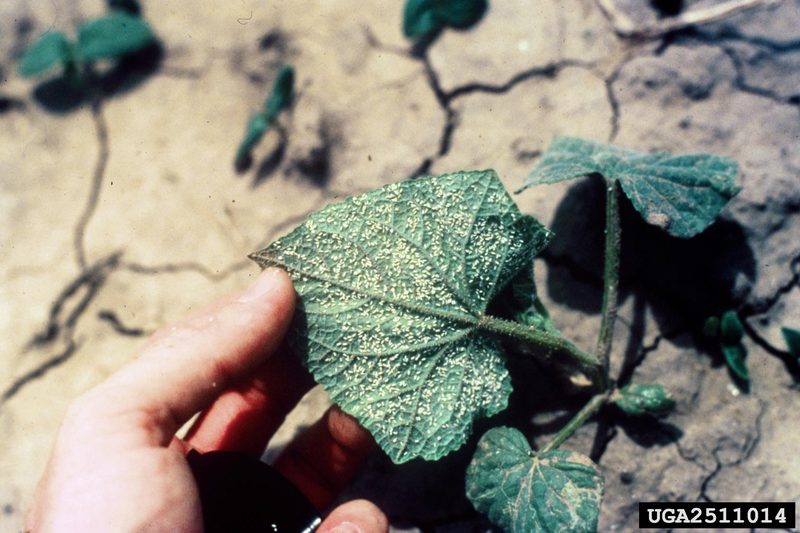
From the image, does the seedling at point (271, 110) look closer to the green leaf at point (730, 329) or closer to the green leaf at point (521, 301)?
the green leaf at point (521, 301)

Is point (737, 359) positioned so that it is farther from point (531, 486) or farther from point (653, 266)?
point (531, 486)

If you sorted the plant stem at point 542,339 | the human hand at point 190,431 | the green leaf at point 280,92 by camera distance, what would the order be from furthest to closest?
1. the green leaf at point 280,92
2. the plant stem at point 542,339
3. the human hand at point 190,431

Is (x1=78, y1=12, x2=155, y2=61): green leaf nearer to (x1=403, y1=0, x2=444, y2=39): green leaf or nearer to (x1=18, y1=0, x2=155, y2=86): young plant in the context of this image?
(x1=18, y1=0, x2=155, y2=86): young plant

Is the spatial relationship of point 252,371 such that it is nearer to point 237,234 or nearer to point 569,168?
point 237,234

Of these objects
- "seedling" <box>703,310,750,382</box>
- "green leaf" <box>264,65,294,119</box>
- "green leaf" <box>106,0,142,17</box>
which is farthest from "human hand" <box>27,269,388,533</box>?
"green leaf" <box>106,0,142,17</box>

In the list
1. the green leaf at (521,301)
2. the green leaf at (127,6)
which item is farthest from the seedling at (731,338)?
the green leaf at (127,6)

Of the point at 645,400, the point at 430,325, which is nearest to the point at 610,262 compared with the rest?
the point at 645,400

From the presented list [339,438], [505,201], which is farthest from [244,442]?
[505,201]
